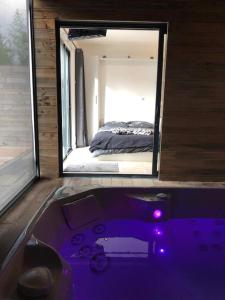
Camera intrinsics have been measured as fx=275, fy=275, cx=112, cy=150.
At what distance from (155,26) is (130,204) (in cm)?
193

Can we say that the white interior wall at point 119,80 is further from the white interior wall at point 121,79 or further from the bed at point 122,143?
the bed at point 122,143

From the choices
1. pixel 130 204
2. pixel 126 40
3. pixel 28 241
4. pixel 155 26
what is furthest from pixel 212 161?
pixel 126 40

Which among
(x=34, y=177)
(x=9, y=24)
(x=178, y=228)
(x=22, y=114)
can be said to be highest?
(x=9, y=24)

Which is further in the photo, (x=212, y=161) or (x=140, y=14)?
(x=212, y=161)

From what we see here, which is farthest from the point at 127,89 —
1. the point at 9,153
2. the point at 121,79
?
the point at 9,153

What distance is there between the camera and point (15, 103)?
101 inches

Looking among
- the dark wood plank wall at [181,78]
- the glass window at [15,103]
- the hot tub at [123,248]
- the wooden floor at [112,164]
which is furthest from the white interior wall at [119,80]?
the hot tub at [123,248]

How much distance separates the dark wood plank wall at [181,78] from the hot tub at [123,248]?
933 mm

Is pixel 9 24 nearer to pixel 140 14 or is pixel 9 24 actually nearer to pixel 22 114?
pixel 22 114

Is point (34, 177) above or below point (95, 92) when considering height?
below

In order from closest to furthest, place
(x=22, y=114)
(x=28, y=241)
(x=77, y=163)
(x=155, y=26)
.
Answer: (x=28, y=241)
(x=22, y=114)
(x=155, y=26)
(x=77, y=163)

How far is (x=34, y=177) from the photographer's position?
312cm

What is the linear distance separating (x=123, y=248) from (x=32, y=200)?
906 mm

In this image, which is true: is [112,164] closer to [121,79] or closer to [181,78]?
[181,78]
